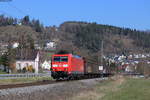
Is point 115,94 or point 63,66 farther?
point 63,66

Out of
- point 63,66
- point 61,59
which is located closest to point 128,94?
point 63,66

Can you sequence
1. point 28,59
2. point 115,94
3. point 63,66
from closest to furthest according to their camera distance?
point 115,94
point 63,66
point 28,59

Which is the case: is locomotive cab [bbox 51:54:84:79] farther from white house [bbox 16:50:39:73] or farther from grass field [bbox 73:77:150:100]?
white house [bbox 16:50:39:73]

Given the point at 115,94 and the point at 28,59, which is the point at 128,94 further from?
the point at 28,59

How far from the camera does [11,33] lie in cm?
19162

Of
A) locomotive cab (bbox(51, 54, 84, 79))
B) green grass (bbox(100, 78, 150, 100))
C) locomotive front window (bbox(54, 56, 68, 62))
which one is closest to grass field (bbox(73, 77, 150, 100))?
green grass (bbox(100, 78, 150, 100))

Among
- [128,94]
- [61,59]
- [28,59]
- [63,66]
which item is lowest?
[128,94]

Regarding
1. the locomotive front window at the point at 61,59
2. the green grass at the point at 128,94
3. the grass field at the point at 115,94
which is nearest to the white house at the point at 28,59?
Result: the locomotive front window at the point at 61,59

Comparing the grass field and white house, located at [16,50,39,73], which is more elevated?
white house, located at [16,50,39,73]

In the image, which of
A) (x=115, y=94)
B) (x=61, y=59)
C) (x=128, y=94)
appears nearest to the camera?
(x=115, y=94)

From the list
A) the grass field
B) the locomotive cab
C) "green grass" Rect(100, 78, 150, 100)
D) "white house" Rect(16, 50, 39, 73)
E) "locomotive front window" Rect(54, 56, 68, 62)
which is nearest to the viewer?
the grass field

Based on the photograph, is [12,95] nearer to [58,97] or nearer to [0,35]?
[58,97]

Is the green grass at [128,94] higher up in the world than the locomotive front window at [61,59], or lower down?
lower down

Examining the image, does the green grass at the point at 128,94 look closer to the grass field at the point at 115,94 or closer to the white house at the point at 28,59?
the grass field at the point at 115,94
